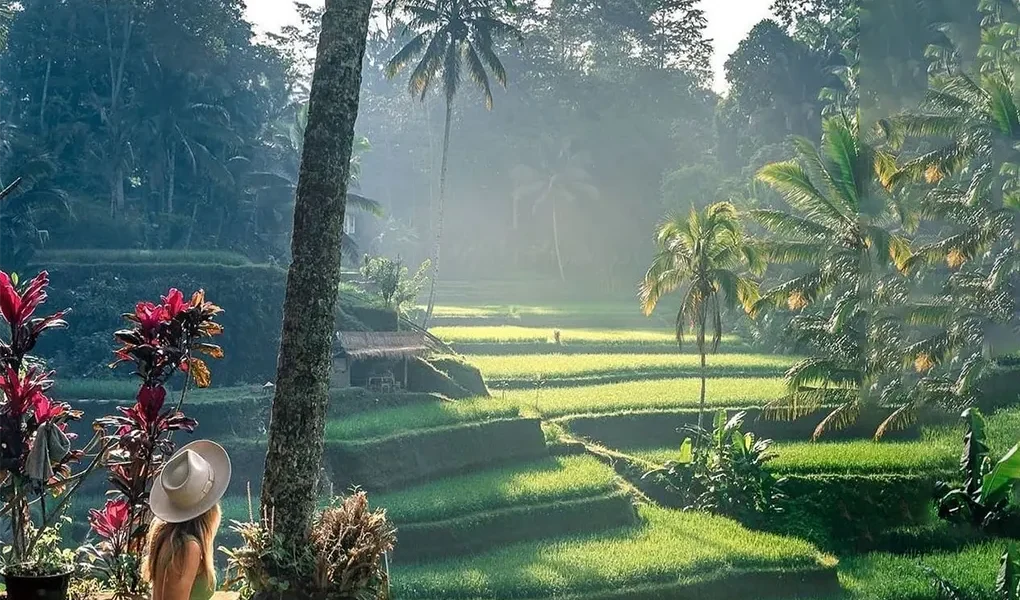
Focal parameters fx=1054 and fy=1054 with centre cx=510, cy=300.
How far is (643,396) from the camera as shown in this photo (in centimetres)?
2019

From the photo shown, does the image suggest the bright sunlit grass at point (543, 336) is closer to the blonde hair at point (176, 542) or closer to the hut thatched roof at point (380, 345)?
the hut thatched roof at point (380, 345)

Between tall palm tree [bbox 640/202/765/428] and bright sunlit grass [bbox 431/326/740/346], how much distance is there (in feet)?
31.3

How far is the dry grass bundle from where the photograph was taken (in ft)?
16.1

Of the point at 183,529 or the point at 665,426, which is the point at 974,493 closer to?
the point at 665,426

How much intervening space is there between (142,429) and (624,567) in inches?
315

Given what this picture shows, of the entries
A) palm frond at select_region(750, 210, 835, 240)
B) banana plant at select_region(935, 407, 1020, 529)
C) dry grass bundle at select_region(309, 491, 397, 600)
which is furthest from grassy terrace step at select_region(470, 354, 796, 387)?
dry grass bundle at select_region(309, 491, 397, 600)

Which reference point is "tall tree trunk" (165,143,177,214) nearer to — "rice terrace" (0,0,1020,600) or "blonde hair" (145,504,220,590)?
"rice terrace" (0,0,1020,600)

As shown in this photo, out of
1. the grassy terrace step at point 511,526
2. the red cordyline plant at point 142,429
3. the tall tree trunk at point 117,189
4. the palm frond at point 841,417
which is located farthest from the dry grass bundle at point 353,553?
the tall tree trunk at point 117,189

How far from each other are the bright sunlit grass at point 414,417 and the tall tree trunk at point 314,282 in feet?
34.4

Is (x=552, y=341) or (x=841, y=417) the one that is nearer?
(x=841, y=417)

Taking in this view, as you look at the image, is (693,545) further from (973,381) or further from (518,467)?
(973,381)

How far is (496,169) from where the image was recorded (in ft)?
158

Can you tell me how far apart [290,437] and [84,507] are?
430 inches

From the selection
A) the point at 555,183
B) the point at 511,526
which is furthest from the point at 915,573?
the point at 555,183
